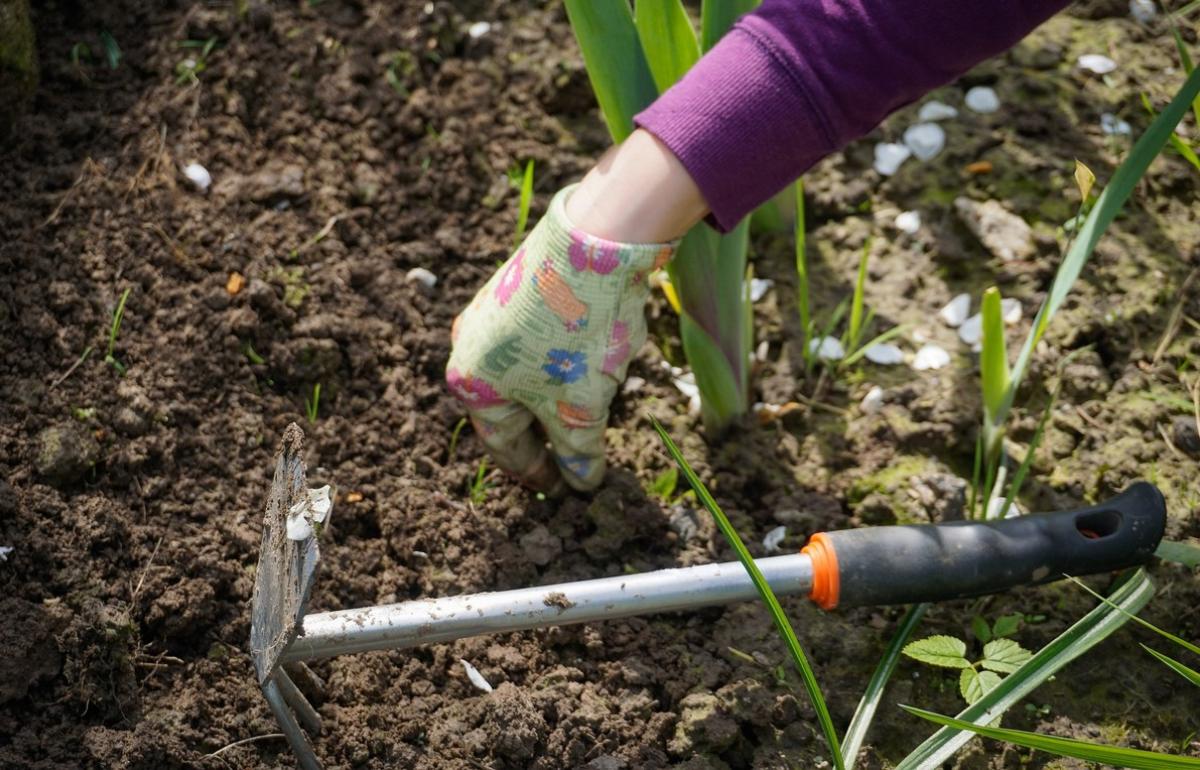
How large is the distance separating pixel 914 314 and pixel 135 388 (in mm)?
1200

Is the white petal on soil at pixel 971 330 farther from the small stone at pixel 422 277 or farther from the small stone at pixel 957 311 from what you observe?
the small stone at pixel 422 277

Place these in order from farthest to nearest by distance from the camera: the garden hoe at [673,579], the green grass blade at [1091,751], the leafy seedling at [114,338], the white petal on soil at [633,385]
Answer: the white petal on soil at [633,385] < the leafy seedling at [114,338] < the garden hoe at [673,579] < the green grass blade at [1091,751]

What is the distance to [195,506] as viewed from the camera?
56.5 inches

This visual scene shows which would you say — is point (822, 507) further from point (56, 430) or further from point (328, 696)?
point (56, 430)

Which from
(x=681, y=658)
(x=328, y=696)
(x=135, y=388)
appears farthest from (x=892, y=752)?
(x=135, y=388)

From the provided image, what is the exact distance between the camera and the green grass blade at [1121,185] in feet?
4.24

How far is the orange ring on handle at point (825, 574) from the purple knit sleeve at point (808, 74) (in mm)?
437

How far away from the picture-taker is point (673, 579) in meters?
1.27

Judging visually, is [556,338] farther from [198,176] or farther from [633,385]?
[198,176]

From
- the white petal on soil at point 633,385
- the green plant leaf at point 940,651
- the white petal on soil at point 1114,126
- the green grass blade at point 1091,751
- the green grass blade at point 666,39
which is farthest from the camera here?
the white petal on soil at point 1114,126

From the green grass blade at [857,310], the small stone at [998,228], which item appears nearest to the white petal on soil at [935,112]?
the small stone at [998,228]

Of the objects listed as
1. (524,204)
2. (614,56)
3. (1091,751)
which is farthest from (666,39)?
(1091,751)

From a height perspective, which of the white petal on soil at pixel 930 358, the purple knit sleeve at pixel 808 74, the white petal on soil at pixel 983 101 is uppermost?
the purple knit sleeve at pixel 808 74

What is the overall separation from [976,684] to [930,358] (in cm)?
61
